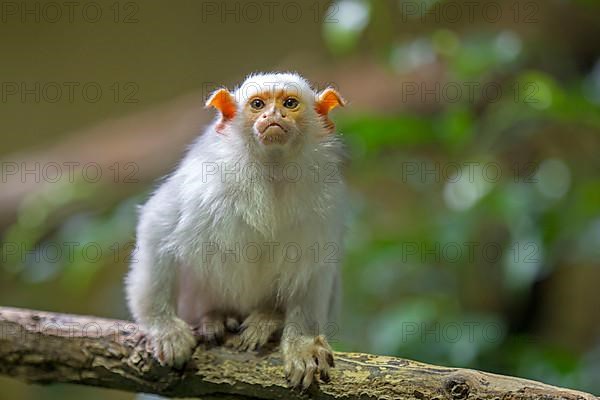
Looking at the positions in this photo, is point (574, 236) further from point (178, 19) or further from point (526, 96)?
point (178, 19)

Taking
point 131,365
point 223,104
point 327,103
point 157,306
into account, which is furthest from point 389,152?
point 131,365

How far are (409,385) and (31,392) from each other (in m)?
4.09

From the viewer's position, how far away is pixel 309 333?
99.4 inches

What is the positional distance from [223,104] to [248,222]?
1.33 feet

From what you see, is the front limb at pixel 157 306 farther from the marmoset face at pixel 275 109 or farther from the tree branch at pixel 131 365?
the marmoset face at pixel 275 109

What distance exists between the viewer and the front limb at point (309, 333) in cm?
228

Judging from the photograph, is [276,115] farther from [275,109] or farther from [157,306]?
[157,306]

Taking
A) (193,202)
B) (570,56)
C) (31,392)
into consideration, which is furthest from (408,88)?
(31,392)

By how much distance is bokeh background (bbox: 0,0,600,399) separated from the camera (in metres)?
3.42

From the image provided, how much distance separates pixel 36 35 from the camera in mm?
6777

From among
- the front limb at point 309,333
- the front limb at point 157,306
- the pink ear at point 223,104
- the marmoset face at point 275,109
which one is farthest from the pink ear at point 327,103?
the front limb at point 157,306

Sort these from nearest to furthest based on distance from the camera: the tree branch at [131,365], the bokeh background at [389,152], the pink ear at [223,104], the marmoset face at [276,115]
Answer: the tree branch at [131,365] → the marmoset face at [276,115] → the pink ear at [223,104] → the bokeh background at [389,152]

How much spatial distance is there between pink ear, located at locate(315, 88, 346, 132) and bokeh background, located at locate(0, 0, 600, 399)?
2.40 ft

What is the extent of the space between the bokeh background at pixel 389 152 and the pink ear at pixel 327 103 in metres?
0.73
